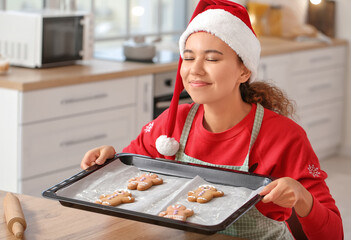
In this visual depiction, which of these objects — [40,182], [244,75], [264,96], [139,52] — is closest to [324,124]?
[139,52]

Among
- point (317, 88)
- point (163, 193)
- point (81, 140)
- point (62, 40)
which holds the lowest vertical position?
point (81, 140)

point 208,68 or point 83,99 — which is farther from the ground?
point 208,68

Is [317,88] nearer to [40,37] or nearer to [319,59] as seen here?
[319,59]

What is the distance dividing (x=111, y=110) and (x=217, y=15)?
5.35 feet

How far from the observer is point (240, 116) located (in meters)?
1.77

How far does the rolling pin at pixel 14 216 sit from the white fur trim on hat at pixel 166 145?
0.43 m

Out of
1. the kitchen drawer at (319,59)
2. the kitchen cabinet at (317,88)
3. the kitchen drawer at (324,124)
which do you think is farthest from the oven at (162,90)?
the kitchen drawer at (324,124)

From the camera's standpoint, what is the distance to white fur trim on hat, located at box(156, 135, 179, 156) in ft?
5.71

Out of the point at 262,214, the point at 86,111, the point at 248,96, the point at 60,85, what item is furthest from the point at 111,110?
the point at 262,214

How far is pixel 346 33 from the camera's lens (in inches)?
191

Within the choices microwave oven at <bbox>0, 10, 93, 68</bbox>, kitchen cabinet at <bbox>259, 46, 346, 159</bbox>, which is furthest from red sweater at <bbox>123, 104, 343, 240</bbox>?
kitchen cabinet at <bbox>259, 46, 346, 159</bbox>

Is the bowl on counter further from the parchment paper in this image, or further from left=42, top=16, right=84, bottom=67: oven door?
the parchment paper

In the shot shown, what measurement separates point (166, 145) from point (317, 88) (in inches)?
126

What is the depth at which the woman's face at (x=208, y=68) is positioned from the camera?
1625mm
